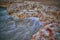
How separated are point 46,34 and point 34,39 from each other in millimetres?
207

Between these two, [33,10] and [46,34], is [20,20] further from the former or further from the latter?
[46,34]

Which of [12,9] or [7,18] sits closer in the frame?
[7,18]

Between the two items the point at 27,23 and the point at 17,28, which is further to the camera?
the point at 27,23

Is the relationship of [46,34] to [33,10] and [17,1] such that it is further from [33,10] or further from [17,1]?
[17,1]

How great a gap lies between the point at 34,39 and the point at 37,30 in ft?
1.10

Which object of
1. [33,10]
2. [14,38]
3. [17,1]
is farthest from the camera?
[17,1]

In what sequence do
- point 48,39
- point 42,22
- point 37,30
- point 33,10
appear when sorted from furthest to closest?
point 33,10 → point 42,22 → point 37,30 → point 48,39

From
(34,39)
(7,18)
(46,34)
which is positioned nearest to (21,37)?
(34,39)

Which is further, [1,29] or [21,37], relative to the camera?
[1,29]

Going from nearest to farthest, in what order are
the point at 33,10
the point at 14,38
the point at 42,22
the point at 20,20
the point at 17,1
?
the point at 14,38 → the point at 42,22 → the point at 20,20 → the point at 33,10 → the point at 17,1

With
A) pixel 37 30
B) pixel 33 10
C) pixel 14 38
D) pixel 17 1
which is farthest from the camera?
pixel 17 1

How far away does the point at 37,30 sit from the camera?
7.76 feet

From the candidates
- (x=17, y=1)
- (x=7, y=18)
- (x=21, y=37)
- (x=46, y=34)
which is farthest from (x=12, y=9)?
(x=46, y=34)

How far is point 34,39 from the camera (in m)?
2.06
